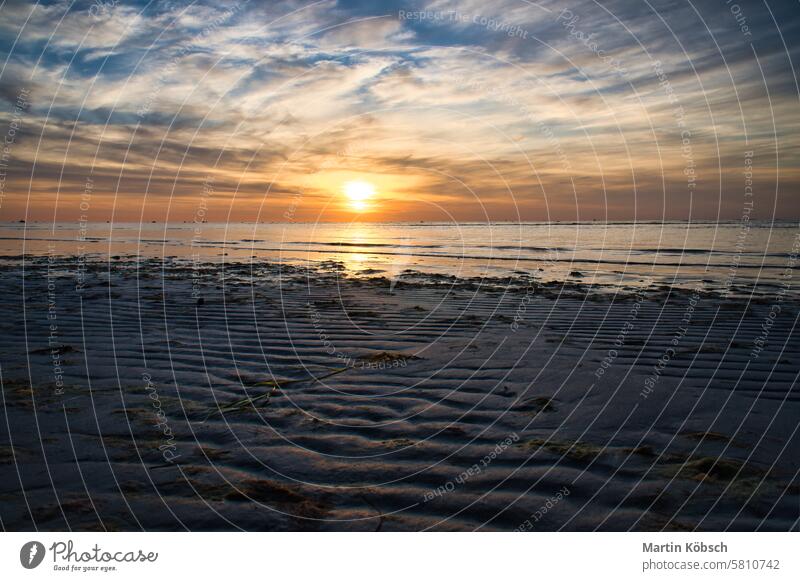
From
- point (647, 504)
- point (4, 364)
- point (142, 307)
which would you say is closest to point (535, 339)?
point (647, 504)

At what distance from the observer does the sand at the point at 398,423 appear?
3965mm

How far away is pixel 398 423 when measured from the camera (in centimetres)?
563

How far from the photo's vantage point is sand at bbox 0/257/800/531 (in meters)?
3.96

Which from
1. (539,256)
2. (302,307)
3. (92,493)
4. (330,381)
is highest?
(92,493)

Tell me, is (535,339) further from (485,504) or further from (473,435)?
(485,504)

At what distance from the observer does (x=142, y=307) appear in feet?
42.8
